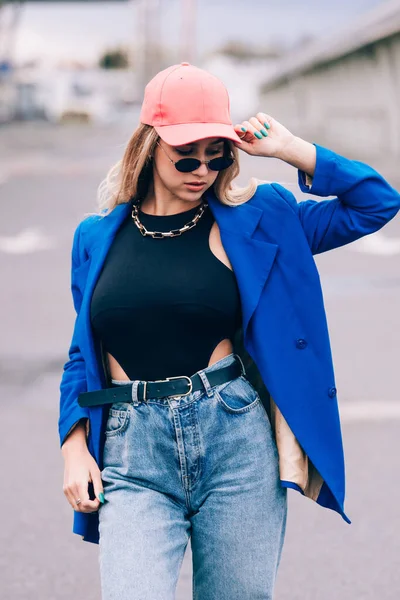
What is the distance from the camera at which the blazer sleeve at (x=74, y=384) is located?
2.85m

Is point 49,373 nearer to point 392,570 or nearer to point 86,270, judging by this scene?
point 392,570

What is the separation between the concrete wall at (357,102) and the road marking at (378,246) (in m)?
7.16

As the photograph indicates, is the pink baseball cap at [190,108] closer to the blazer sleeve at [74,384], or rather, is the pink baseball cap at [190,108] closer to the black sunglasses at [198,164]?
the black sunglasses at [198,164]

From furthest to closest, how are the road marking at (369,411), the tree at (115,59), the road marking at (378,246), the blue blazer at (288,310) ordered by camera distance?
the tree at (115,59) → the road marking at (378,246) → the road marking at (369,411) → the blue blazer at (288,310)

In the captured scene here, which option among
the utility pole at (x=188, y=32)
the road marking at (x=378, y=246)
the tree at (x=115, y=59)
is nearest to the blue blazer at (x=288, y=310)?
the road marking at (x=378, y=246)

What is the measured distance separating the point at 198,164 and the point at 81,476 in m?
0.89

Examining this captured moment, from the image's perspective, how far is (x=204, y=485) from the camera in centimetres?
270

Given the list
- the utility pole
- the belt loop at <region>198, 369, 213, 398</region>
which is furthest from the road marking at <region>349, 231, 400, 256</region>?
the utility pole

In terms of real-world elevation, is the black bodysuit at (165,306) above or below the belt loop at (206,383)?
above

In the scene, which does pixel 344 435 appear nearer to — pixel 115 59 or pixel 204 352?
pixel 204 352

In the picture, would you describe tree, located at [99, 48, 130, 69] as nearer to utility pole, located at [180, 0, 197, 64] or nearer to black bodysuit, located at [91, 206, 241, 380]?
utility pole, located at [180, 0, 197, 64]

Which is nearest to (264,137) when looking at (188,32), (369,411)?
(369,411)

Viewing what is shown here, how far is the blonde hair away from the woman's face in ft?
0.13

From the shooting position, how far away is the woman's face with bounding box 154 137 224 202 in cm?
275
